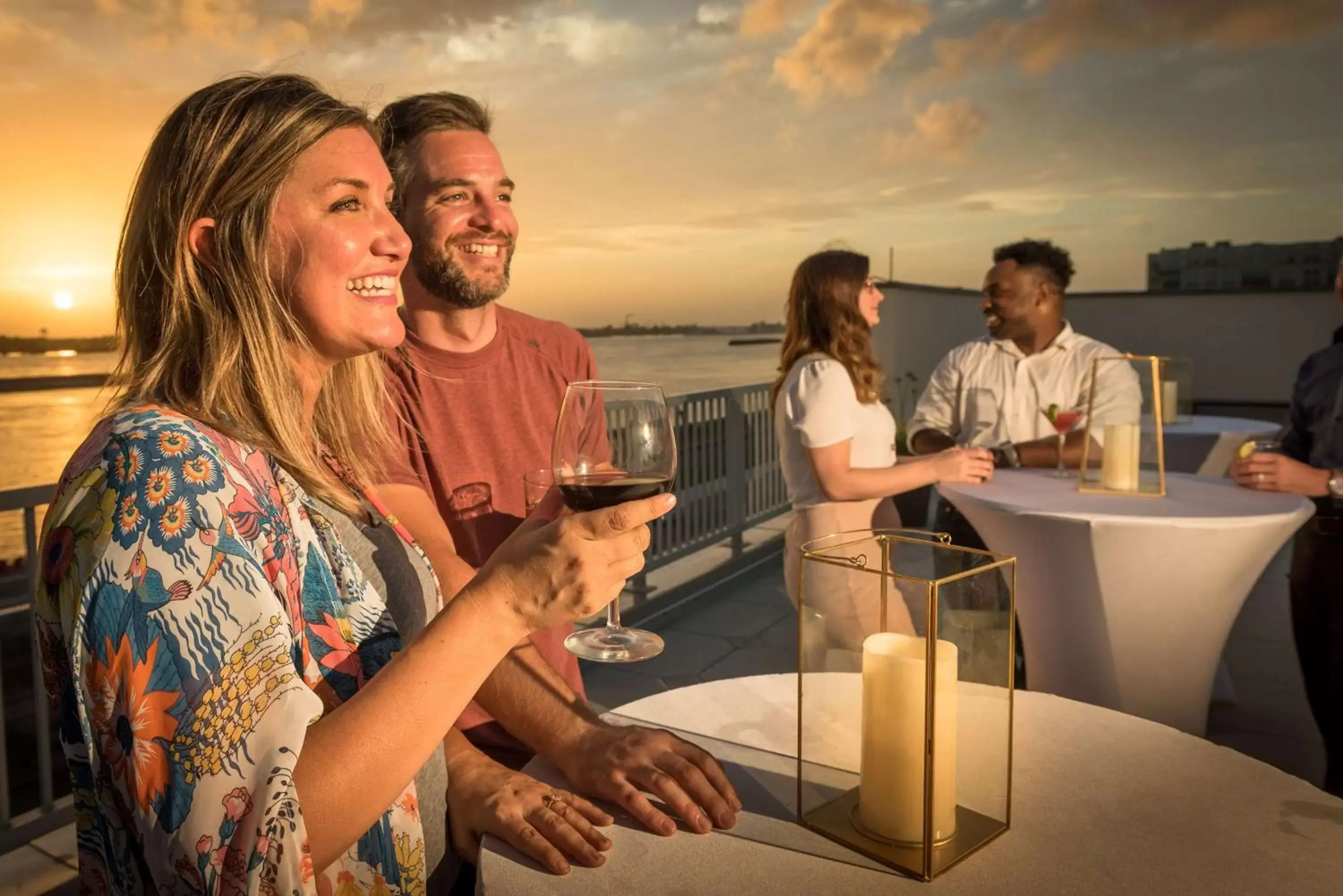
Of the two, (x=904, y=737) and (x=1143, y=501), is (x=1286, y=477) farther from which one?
(x=904, y=737)

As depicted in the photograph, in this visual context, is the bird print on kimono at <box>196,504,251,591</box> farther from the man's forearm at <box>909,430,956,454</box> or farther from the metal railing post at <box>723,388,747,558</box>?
the metal railing post at <box>723,388,747,558</box>

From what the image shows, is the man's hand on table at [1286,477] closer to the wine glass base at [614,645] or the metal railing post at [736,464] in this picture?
the wine glass base at [614,645]

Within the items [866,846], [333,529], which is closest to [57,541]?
[333,529]

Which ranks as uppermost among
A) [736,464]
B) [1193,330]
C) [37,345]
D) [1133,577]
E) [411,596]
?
[37,345]

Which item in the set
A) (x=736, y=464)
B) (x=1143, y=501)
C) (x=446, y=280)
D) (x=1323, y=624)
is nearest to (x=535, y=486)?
(x=446, y=280)

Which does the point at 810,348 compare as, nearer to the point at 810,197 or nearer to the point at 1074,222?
the point at 1074,222

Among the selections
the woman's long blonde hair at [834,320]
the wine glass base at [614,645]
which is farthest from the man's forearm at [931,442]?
the wine glass base at [614,645]

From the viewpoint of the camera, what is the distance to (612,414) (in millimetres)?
987

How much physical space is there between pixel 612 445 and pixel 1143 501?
7.57ft

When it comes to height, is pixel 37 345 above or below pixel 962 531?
above

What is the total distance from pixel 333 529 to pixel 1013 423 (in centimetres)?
361

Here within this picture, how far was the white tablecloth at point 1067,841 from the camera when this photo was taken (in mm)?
857

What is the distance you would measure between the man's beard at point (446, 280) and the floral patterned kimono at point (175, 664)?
983 millimetres

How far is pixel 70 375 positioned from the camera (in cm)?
744
